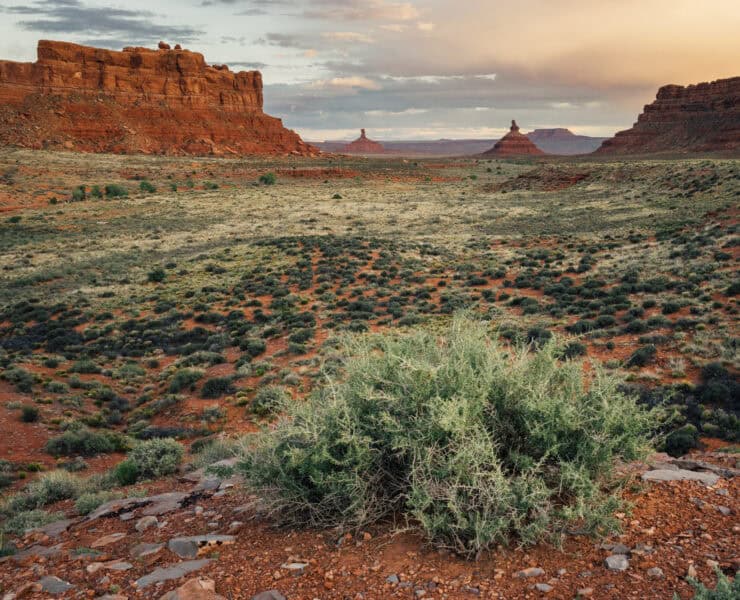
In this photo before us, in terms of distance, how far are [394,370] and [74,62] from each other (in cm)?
12661

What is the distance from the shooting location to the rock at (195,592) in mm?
3869

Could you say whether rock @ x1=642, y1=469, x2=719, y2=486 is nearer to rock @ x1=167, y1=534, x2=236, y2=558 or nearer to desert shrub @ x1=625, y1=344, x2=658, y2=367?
rock @ x1=167, y1=534, x2=236, y2=558

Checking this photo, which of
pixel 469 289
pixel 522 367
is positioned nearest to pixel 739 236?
pixel 469 289

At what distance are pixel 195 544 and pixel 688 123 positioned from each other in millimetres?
147947

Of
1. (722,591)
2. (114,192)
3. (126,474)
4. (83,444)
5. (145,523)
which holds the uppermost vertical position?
(114,192)

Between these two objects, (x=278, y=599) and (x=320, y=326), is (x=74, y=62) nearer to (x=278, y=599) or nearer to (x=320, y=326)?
(x=320, y=326)

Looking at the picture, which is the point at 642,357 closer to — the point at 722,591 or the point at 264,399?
the point at 264,399

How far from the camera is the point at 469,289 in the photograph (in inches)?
834

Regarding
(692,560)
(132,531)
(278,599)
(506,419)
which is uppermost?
(506,419)

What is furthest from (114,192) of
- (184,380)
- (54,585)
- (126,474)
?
(54,585)

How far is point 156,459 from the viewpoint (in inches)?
332

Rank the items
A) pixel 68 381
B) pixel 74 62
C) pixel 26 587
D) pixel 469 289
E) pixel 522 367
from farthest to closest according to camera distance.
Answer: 1. pixel 74 62
2. pixel 469 289
3. pixel 68 381
4. pixel 522 367
5. pixel 26 587

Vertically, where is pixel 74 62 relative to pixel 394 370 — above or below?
above

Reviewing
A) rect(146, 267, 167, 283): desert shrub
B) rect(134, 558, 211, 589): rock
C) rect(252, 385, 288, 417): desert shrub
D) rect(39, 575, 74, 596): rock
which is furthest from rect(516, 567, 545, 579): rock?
rect(146, 267, 167, 283): desert shrub
